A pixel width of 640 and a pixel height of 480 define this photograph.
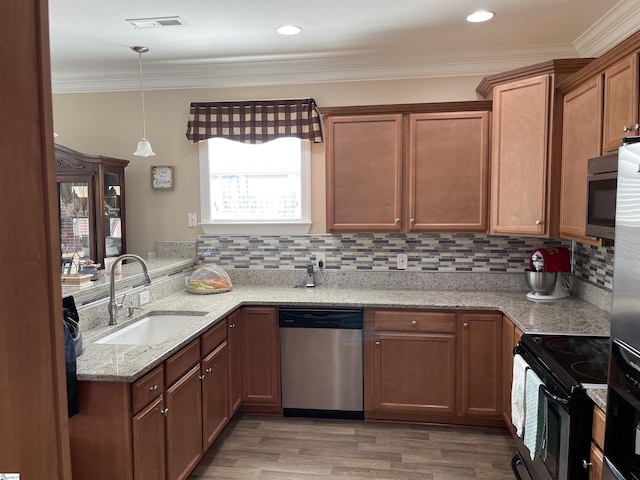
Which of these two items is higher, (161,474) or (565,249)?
(565,249)

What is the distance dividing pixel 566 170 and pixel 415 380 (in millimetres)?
1614

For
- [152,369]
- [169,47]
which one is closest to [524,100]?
[169,47]

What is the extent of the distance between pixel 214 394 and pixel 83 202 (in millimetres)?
1828

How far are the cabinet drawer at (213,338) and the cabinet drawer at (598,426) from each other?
1882mm

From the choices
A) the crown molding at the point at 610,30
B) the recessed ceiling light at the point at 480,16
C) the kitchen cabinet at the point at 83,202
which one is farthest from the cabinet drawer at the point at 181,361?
the crown molding at the point at 610,30

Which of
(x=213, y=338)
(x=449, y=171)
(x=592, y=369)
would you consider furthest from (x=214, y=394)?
(x=449, y=171)

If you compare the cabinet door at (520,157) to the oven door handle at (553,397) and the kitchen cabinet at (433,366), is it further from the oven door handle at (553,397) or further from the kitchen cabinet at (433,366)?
the oven door handle at (553,397)

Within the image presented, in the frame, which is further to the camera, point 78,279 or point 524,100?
point 524,100

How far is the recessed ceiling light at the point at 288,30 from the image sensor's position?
2982mm

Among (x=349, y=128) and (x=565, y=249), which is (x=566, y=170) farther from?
(x=349, y=128)

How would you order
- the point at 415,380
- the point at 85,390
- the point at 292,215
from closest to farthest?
1. the point at 85,390
2. the point at 415,380
3. the point at 292,215

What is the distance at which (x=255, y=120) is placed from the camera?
147 inches

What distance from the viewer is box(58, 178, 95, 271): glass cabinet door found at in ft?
11.9

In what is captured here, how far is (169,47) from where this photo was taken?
3.35 meters
